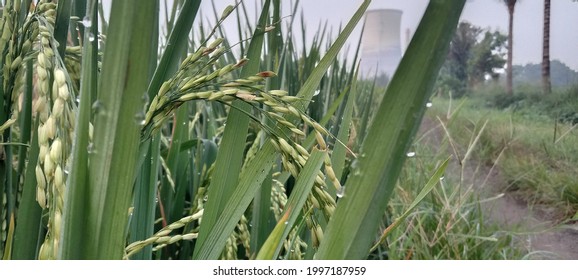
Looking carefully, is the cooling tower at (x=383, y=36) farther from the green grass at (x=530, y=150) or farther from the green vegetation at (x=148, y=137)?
the green vegetation at (x=148, y=137)

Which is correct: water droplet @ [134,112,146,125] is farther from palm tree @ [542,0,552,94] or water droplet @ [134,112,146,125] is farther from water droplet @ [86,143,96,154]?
palm tree @ [542,0,552,94]

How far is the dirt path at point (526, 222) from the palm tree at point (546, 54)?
279 millimetres

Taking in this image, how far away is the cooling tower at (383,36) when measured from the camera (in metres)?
1.01

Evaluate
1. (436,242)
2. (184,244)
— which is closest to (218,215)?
(184,244)

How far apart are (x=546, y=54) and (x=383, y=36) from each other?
386mm

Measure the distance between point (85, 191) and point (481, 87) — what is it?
4.76ft

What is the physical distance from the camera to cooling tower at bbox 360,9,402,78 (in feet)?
3.33

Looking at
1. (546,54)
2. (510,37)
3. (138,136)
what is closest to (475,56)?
(510,37)

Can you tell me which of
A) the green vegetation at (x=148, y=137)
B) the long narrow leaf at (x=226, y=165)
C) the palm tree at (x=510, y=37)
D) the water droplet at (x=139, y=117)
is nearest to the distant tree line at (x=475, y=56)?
the palm tree at (x=510, y=37)

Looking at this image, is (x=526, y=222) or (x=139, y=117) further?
(x=526, y=222)

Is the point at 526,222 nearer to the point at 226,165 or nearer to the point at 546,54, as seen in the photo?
the point at 546,54

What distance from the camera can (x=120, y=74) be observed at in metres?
0.21

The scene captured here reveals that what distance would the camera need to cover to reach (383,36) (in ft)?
3.50

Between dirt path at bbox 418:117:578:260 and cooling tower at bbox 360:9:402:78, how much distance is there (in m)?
0.43
